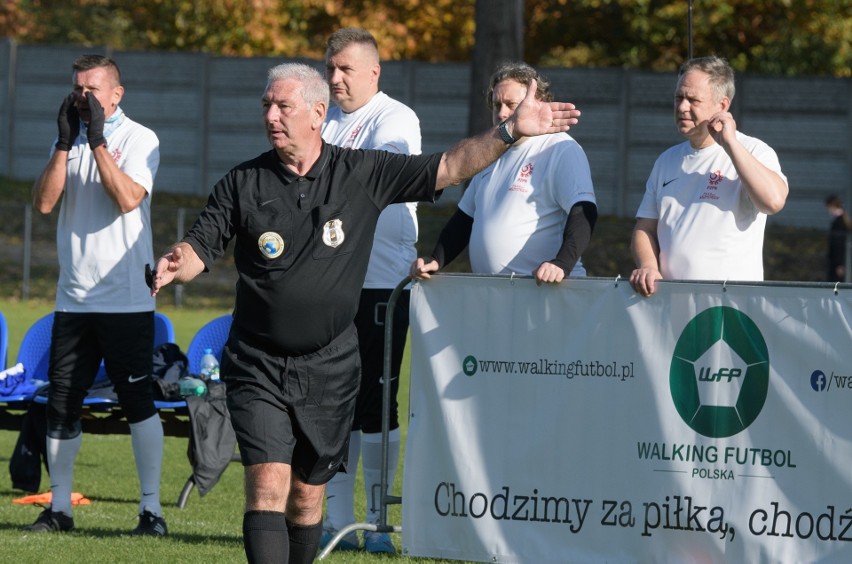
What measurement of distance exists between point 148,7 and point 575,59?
10062mm

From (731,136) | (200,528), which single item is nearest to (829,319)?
(731,136)

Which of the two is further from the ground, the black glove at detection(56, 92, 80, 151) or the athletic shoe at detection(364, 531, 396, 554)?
the black glove at detection(56, 92, 80, 151)

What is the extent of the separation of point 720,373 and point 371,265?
2.02 metres

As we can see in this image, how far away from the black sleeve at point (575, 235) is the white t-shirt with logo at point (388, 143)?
1.01 m

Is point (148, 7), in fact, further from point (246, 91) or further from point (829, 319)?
point (829, 319)

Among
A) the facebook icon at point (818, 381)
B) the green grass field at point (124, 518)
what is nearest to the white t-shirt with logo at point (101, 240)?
the green grass field at point (124, 518)

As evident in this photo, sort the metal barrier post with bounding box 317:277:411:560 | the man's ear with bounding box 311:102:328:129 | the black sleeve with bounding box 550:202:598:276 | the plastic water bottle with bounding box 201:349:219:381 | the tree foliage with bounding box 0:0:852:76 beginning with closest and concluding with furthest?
the man's ear with bounding box 311:102:328:129 → the black sleeve with bounding box 550:202:598:276 → the metal barrier post with bounding box 317:277:411:560 → the plastic water bottle with bounding box 201:349:219:381 → the tree foliage with bounding box 0:0:852:76

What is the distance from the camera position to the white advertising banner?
5805mm

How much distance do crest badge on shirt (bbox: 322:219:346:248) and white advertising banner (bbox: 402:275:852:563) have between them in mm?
1169

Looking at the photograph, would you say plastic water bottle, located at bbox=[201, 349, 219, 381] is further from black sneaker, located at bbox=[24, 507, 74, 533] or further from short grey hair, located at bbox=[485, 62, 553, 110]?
short grey hair, located at bbox=[485, 62, 553, 110]

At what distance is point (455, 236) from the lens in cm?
705

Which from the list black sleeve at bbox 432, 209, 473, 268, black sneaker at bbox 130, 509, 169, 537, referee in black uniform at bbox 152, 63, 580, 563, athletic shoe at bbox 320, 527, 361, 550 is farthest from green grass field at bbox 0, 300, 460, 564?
black sleeve at bbox 432, 209, 473, 268

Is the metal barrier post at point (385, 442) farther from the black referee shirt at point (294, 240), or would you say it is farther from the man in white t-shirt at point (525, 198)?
the black referee shirt at point (294, 240)

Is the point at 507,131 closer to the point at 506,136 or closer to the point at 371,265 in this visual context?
the point at 506,136
